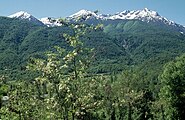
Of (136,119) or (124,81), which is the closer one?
(136,119)

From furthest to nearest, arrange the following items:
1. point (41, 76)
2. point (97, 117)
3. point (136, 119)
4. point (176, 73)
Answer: point (97, 117) → point (136, 119) → point (176, 73) → point (41, 76)

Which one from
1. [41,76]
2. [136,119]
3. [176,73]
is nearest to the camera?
[41,76]

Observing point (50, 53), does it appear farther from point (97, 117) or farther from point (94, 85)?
point (97, 117)

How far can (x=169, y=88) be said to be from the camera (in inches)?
2319

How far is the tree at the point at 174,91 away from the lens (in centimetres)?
5897

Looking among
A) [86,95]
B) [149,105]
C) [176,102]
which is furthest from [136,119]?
[86,95]

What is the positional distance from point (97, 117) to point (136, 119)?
8839 mm

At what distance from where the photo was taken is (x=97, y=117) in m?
78.6

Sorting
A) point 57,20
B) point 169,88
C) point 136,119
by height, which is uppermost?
point 57,20

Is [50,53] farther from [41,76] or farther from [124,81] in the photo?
[124,81]

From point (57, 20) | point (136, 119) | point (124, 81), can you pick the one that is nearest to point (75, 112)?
point (57, 20)

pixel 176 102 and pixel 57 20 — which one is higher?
pixel 57 20

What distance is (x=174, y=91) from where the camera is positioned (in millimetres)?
59219

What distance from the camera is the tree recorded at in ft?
193
